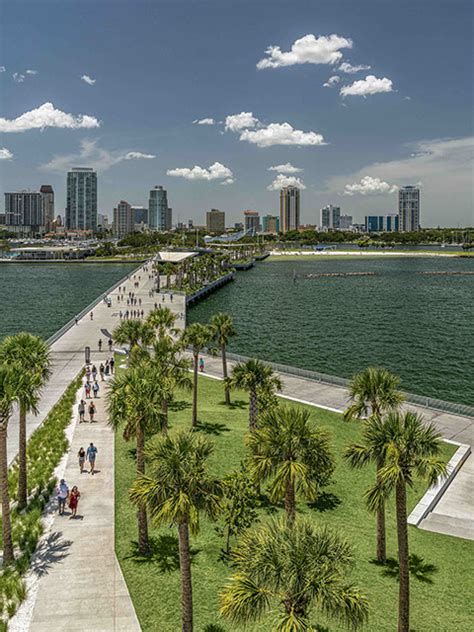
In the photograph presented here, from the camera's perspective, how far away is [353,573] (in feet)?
57.4

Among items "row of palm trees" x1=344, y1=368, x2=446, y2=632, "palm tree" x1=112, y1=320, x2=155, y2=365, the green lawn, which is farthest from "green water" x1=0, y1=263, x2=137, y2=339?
"row of palm trees" x1=344, y1=368, x2=446, y2=632

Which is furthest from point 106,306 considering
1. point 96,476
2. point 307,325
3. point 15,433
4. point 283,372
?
point 96,476

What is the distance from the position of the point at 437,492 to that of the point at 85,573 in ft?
48.7

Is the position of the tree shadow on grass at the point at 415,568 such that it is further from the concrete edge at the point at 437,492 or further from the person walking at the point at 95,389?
the person walking at the point at 95,389

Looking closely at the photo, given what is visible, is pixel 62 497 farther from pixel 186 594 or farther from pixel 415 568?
pixel 415 568

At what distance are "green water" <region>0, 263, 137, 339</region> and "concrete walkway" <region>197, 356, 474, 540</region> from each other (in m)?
42.2

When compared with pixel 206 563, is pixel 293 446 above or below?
above

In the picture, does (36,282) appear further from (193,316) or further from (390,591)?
(390,591)

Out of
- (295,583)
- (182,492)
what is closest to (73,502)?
(182,492)

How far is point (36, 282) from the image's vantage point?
480ft

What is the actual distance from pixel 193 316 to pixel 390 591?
72.5 metres

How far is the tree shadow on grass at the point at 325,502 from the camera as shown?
72.2 feet

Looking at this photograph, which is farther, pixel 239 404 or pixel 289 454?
pixel 239 404

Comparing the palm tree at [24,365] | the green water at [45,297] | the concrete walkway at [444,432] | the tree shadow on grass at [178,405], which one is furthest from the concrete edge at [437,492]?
the green water at [45,297]
